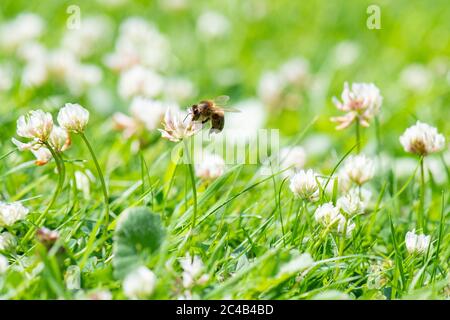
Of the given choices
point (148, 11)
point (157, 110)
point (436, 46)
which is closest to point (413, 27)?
point (436, 46)

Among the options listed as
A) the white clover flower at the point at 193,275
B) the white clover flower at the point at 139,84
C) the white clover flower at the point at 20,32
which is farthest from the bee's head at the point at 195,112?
the white clover flower at the point at 20,32

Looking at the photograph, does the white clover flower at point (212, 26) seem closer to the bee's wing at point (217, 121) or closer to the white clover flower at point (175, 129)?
the bee's wing at point (217, 121)

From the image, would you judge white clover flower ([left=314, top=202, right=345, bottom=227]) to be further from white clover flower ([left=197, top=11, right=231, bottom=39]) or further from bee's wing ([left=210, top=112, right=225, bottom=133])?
white clover flower ([left=197, top=11, right=231, bottom=39])

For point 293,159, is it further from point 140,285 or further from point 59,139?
point 140,285

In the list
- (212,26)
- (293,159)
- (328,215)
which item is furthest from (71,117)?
(212,26)

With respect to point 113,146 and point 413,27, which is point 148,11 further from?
point 113,146

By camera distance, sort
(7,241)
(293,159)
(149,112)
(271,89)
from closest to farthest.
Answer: (7,241), (293,159), (149,112), (271,89)

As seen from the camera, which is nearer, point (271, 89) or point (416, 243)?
point (416, 243)
